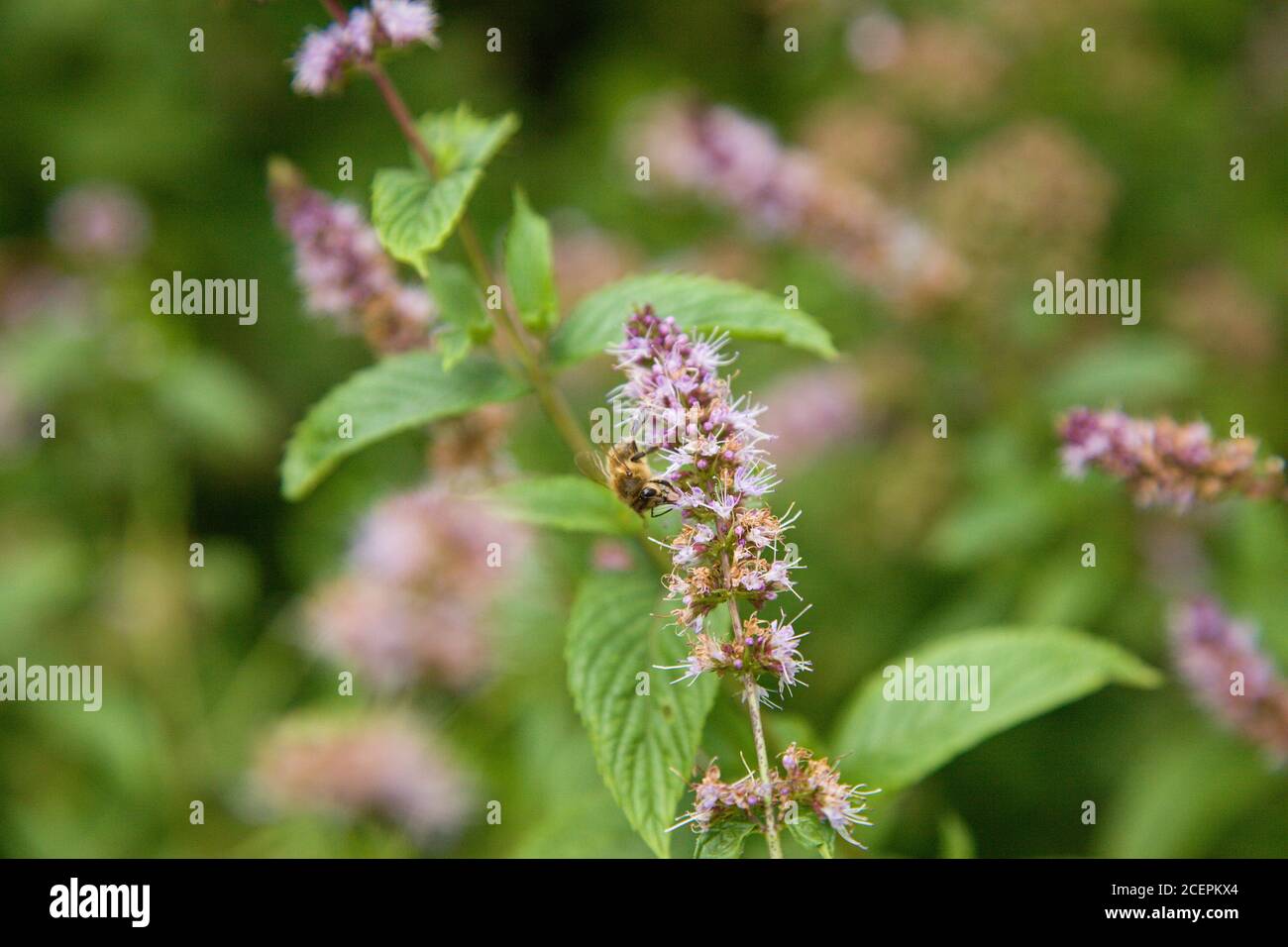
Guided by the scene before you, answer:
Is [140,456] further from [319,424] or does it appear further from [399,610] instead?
[319,424]

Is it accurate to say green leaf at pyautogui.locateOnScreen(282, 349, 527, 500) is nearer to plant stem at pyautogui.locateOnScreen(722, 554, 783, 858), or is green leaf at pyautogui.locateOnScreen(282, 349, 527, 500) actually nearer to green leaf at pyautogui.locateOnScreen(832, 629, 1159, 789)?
plant stem at pyautogui.locateOnScreen(722, 554, 783, 858)

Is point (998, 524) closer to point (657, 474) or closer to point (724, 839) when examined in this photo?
point (657, 474)

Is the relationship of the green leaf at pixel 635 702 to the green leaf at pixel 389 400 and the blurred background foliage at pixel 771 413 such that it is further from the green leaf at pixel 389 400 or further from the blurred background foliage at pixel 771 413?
the blurred background foliage at pixel 771 413

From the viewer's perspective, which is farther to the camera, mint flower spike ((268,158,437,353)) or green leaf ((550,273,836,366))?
mint flower spike ((268,158,437,353))

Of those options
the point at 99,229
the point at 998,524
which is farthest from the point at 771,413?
the point at 99,229

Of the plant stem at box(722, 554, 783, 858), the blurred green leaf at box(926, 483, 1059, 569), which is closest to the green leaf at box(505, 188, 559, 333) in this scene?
the plant stem at box(722, 554, 783, 858)
